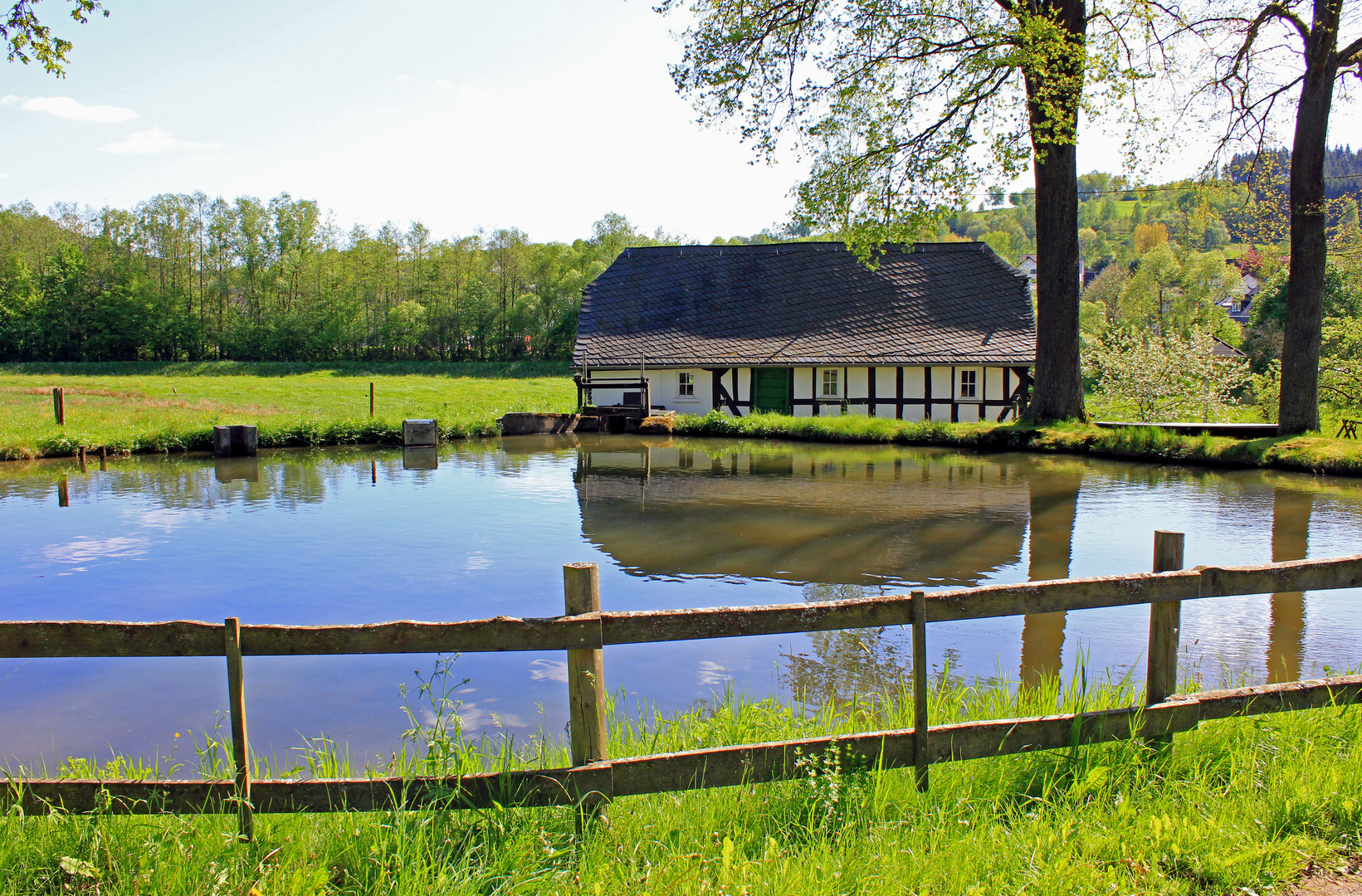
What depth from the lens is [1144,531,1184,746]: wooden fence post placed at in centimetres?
388

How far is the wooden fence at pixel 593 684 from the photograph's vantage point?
10.7 feet

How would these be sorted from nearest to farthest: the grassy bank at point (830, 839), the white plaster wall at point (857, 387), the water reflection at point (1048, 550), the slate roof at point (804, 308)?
the grassy bank at point (830, 839)
the water reflection at point (1048, 550)
the white plaster wall at point (857, 387)
the slate roof at point (804, 308)

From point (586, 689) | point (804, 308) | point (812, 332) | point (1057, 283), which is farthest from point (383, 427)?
point (586, 689)

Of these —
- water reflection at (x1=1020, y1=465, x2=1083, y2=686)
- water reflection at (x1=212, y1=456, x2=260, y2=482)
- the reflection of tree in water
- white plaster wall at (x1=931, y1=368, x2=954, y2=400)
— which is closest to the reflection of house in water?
water reflection at (x1=1020, y1=465, x2=1083, y2=686)

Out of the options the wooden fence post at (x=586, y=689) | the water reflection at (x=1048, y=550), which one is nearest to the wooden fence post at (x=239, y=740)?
the wooden fence post at (x=586, y=689)

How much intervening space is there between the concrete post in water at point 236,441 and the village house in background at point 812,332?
36.8 ft

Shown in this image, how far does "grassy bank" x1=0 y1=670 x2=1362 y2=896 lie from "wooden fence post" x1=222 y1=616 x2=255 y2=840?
68 millimetres

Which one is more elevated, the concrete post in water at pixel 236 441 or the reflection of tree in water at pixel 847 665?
the concrete post in water at pixel 236 441

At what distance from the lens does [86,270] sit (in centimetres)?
6450

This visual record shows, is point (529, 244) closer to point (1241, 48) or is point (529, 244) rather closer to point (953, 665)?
point (1241, 48)

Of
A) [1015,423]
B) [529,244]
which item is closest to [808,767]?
[1015,423]

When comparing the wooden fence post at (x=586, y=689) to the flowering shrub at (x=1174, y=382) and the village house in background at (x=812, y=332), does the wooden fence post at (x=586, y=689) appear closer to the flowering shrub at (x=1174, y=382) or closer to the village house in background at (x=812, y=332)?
the village house in background at (x=812, y=332)

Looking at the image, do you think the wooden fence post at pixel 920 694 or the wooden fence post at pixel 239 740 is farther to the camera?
the wooden fence post at pixel 920 694

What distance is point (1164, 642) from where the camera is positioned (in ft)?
12.8
